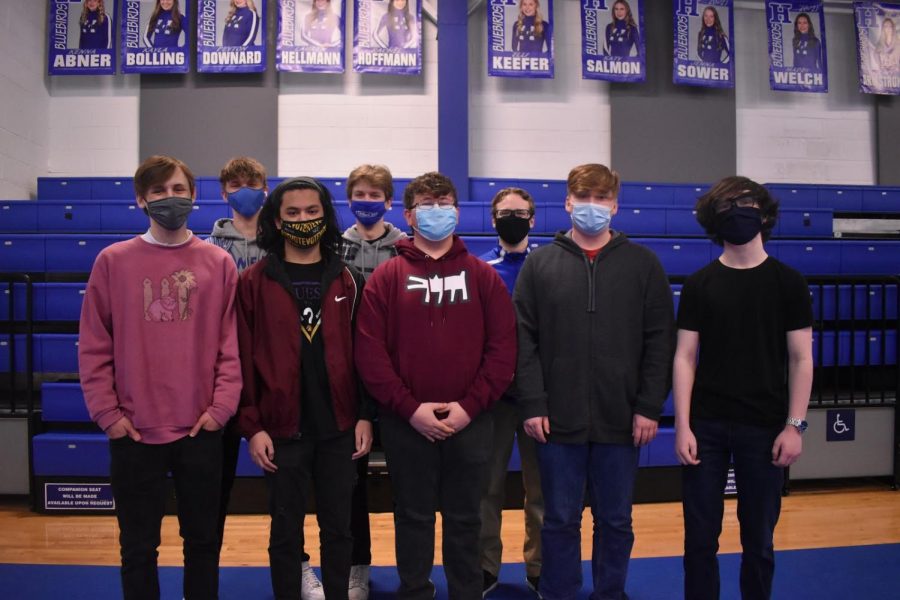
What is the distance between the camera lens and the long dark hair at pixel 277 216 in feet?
6.07

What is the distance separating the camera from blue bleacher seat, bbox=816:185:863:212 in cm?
679

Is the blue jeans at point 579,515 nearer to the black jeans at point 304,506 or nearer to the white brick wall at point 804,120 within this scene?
the black jeans at point 304,506

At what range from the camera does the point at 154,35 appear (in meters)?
6.30

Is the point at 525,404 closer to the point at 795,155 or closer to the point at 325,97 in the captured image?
the point at 325,97

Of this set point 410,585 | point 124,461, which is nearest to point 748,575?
point 410,585

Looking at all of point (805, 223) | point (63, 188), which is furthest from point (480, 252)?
point (63, 188)

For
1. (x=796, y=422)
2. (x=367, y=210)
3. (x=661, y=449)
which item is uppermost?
(x=367, y=210)

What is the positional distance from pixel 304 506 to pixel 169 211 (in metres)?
0.94

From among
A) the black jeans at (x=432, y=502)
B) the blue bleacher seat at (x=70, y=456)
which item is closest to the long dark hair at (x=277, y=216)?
the black jeans at (x=432, y=502)

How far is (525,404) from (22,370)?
12.0 feet

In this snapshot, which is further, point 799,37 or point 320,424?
point 799,37

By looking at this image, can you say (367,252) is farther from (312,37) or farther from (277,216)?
(312,37)

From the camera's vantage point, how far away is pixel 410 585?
1.75 metres

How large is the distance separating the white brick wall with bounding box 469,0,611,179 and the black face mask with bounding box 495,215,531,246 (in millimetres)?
4769
